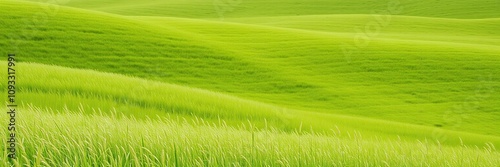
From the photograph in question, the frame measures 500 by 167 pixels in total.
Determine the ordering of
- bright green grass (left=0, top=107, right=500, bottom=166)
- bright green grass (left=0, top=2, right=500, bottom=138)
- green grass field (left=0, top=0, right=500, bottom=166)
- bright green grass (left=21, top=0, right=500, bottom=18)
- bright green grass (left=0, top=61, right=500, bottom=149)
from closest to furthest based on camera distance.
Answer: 1. bright green grass (left=0, top=107, right=500, bottom=166)
2. green grass field (left=0, top=0, right=500, bottom=166)
3. bright green grass (left=0, top=61, right=500, bottom=149)
4. bright green grass (left=0, top=2, right=500, bottom=138)
5. bright green grass (left=21, top=0, right=500, bottom=18)

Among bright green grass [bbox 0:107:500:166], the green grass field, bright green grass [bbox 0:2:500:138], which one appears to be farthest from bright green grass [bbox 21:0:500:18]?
bright green grass [bbox 0:107:500:166]

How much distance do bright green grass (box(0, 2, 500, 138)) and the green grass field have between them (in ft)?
0.27

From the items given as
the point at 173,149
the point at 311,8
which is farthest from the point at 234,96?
the point at 311,8

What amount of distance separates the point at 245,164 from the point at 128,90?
7.13 m

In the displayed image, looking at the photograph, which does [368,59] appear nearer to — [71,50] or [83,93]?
[71,50]

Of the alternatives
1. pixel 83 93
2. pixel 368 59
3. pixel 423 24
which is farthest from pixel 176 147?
pixel 423 24

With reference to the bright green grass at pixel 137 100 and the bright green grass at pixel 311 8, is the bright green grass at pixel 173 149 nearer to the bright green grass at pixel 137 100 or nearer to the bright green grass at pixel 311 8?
the bright green grass at pixel 137 100

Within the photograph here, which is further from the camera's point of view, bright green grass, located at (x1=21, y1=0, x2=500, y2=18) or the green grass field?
bright green grass, located at (x1=21, y1=0, x2=500, y2=18)

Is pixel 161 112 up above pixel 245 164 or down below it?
below

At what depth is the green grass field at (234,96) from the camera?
14.3ft

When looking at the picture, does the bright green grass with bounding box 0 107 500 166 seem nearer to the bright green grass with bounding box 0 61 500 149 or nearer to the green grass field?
the green grass field

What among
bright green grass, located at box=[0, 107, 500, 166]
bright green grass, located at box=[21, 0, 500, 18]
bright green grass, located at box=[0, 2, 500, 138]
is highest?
bright green grass, located at box=[21, 0, 500, 18]

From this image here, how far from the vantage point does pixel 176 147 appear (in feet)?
13.8

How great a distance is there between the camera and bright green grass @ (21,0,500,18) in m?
79.3
